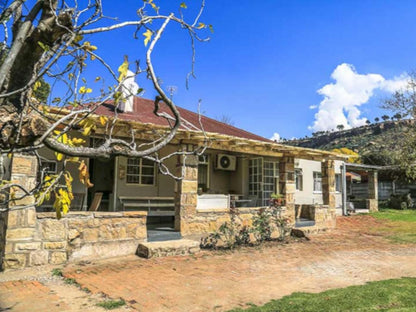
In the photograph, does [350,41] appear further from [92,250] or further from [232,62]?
[92,250]

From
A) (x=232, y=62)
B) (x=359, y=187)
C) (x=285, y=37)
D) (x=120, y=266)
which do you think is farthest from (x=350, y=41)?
(x=359, y=187)

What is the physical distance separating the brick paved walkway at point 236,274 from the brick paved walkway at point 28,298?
2.14ft

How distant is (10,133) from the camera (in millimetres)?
2264

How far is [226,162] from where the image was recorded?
14453mm

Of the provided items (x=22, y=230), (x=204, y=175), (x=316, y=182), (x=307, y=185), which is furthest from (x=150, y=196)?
(x=316, y=182)

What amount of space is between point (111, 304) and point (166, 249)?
10.6ft

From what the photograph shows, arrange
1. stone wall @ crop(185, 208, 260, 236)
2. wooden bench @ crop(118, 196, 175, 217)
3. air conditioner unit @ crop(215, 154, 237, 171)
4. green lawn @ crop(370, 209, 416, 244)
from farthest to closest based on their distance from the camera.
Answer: air conditioner unit @ crop(215, 154, 237, 171)
green lawn @ crop(370, 209, 416, 244)
wooden bench @ crop(118, 196, 175, 217)
stone wall @ crop(185, 208, 260, 236)

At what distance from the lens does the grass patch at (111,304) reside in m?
4.76

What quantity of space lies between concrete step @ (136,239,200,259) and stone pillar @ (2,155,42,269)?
2078 millimetres

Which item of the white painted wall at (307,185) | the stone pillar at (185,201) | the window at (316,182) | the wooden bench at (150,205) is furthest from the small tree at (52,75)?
the window at (316,182)

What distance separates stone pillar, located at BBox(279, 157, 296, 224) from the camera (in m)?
12.5

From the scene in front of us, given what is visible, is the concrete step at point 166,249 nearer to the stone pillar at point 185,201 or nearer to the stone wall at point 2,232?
the stone pillar at point 185,201

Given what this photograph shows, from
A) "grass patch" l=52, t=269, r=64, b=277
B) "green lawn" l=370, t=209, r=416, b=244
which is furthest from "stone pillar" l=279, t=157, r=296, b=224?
"grass patch" l=52, t=269, r=64, b=277

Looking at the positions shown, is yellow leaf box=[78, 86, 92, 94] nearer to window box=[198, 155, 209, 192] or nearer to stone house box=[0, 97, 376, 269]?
stone house box=[0, 97, 376, 269]
